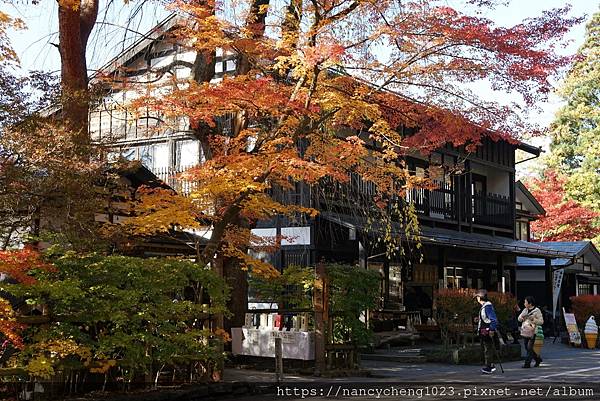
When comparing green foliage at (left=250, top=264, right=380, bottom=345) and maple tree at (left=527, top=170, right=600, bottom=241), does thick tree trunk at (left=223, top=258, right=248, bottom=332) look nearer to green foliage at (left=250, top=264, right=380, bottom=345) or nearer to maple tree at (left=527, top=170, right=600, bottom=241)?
green foliage at (left=250, top=264, right=380, bottom=345)

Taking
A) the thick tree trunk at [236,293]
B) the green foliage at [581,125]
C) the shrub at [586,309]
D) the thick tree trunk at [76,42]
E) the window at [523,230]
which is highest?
the green foliage at [581,125]

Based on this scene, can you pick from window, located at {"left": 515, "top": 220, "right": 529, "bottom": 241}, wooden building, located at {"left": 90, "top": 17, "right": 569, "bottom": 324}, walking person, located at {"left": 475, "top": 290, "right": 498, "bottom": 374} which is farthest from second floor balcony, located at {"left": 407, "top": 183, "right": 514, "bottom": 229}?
walking person, located at {"left": 475, "top": 290, "right": 498, "bottom": 374}

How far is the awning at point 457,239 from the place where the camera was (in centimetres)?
2142

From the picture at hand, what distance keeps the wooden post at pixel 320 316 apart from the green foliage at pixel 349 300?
256 mm

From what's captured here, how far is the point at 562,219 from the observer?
4147 cm

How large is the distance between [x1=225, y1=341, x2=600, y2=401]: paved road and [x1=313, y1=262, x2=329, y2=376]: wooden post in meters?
0.60

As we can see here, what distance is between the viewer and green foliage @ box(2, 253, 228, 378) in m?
10.9

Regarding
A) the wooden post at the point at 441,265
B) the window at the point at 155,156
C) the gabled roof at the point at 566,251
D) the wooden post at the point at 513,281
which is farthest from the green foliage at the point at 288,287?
the wooden post at the point at 513,281

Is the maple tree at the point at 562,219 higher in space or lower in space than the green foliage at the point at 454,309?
higher

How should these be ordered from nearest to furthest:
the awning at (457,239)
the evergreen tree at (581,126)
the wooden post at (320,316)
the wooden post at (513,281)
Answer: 1. the wooden post at (320,316)
2. the awning at (457,239)
3. the wooden post at (513,281)
4. the evergreen tree at (581,126)

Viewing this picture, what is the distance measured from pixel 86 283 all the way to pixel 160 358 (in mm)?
1726

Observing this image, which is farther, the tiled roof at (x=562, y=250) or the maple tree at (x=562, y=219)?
the maple tree at (x=562, y=219)

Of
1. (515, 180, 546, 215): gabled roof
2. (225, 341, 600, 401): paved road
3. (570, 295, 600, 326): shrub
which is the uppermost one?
(515, 180, 546, 215): gabled roof

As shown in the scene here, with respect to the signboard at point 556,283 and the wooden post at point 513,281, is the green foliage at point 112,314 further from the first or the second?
the wooden post at point 513,281
